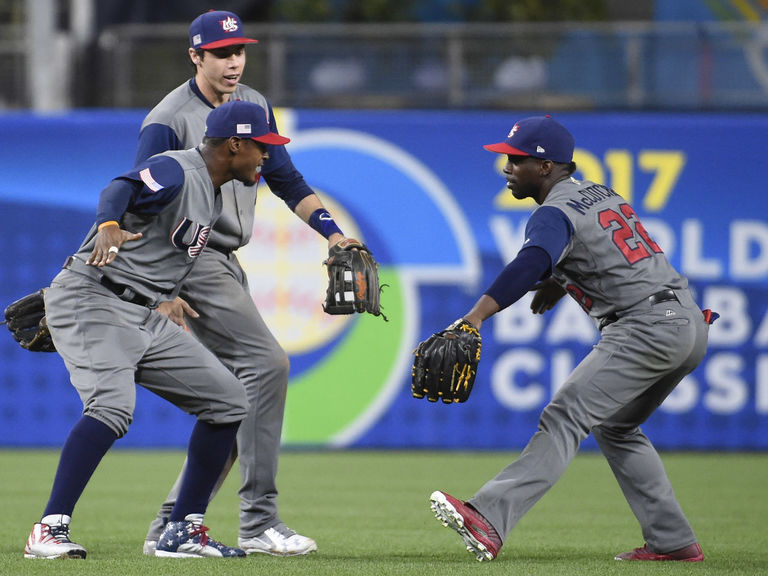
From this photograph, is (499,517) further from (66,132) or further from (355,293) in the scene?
(66,132)

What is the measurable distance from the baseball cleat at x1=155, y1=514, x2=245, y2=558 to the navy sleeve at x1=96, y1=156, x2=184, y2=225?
1.29 m

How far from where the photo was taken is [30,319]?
5727 millimetres

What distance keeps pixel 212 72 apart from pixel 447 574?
98.1 inches

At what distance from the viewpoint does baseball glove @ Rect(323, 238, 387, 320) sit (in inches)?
225

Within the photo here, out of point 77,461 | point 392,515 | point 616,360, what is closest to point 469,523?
point 616,360

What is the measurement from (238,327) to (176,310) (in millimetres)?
335

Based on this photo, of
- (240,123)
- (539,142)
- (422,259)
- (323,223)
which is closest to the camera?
(240,123)

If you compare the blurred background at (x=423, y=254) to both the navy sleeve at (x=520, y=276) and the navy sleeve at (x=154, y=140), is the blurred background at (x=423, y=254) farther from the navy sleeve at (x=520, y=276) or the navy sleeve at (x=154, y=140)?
the navy sleeve at (x=520, y=276)

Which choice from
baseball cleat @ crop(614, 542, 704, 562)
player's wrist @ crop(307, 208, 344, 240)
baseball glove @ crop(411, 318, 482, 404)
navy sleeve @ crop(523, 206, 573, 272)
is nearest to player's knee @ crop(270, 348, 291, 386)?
player's wrist @ crop(307, 208, 344, 240)

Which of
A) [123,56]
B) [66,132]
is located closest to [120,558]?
[66,132]

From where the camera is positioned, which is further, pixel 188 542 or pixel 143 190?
pixel 188 542

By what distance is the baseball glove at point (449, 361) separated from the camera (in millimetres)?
5305

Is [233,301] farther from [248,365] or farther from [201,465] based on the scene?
[201,465]

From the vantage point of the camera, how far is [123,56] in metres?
13.0
